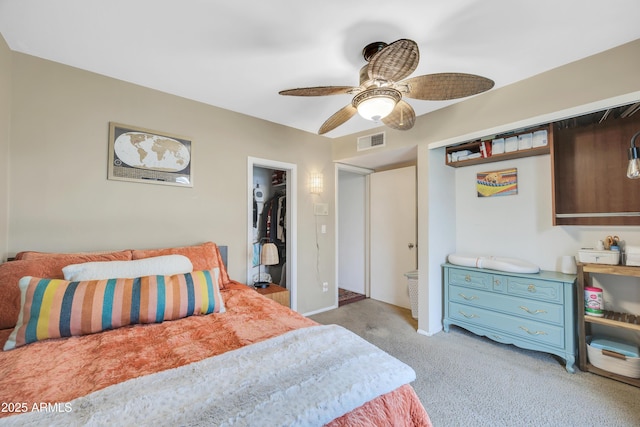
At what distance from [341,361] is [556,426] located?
5.09ft

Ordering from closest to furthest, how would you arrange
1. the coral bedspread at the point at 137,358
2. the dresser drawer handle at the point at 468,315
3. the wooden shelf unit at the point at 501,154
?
the coral bedspread at the point at 137,358 < the wooden shelf unit at the point at 501,154 < the dresser drawer handle at the point at 468,315

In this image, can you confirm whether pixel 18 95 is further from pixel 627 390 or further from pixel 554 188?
pixel 627 390

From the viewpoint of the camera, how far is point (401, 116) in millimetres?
1961

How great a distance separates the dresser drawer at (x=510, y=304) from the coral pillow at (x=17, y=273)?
3.17 metres

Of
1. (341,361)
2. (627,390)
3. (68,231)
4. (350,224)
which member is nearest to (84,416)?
(341,361)

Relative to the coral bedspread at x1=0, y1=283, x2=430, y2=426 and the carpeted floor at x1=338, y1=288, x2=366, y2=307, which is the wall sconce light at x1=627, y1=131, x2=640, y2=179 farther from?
the carpeted floor at x1=338, y1=288, x2=366, y2=307

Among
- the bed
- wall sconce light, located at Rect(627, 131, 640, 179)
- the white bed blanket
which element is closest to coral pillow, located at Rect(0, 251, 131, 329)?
the bed

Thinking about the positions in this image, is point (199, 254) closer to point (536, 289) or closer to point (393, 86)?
point (393, 86)

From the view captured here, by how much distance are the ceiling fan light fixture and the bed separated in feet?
4.36

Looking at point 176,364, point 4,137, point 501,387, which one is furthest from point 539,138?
point 4,137

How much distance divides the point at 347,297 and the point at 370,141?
A: 234 cm

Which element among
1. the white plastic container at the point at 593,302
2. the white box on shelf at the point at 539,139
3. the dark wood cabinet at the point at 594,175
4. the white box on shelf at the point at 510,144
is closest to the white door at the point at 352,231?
the white box on shelf at the point at 510,144

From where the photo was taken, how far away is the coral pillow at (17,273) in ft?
4.74

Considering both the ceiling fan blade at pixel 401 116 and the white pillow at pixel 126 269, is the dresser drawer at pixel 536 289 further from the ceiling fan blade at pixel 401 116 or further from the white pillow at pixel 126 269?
the white pillow at pixel 126 269
